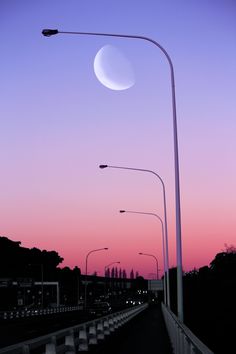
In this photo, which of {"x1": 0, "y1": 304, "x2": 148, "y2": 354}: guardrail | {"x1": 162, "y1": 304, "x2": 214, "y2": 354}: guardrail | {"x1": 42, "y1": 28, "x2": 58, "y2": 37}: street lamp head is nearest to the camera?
{"x1": 162, "y1": 304, "x2": 214, "y2": 354}: guardrail

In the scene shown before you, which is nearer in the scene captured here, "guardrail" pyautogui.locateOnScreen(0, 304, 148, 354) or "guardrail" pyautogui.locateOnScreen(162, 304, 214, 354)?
"guardrail" pyautogui.locateOnScreen(162, 304, 214, 354)

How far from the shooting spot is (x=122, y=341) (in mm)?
28047

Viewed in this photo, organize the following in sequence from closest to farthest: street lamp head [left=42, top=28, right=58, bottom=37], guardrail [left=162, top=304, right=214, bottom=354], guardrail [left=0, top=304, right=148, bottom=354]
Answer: guardrail [left=162, top=304, right=214, bottom=354], guardrail [left=0, top=304, right=148, bottom=354], street lamp head [left=42, top=28, right=58, bottom=37]

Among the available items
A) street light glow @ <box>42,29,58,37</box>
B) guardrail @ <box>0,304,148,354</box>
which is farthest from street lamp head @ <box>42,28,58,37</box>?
guardrail @ <box>0,304,148,354</box>

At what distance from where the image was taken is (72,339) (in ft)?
58.5

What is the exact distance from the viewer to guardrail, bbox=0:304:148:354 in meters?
11.8

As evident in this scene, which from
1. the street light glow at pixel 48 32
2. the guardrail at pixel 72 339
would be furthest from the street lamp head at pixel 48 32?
the guardrail at pixel 72 339

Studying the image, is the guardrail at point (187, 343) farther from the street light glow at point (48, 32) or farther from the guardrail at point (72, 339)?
the street light glow at point (48, 32)

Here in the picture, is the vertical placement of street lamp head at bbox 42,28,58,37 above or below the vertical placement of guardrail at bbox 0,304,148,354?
above

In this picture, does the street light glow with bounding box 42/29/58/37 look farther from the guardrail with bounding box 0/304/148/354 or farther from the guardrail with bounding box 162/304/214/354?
the guardrail with bounding box 162/304/214/354

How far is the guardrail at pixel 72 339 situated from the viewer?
11819mm

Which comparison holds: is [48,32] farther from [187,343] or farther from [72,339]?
[187,343]

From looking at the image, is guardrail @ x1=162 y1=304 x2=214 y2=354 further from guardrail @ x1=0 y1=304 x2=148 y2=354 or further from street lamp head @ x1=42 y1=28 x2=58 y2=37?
street lamp head @ x1=42 y1=28 x2=58 y2=37

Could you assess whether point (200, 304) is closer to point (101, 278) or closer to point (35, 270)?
point (35, 270)
